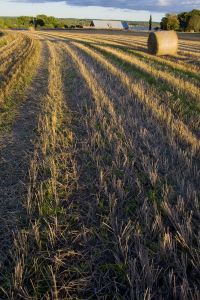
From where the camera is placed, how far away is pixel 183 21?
77125mm

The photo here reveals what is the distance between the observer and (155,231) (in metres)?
3.79

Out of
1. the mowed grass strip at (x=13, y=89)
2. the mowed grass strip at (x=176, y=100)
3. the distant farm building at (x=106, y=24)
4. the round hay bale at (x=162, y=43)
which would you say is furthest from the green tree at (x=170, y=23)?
the mowed grass strip at (x=176, y=100)

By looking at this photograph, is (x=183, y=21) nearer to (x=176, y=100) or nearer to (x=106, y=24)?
(x=106, y=24)

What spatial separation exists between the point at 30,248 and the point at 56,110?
199 inches

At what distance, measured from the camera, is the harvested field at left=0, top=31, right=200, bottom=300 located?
10.7 ft

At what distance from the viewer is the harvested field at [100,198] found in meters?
3.25

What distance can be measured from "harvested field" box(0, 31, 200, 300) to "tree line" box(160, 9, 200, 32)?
231 feet

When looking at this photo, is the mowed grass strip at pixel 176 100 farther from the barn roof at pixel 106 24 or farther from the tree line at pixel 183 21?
the barn roof at pixel 106 24

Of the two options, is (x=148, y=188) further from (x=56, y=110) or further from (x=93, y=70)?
(x=93, y=70)

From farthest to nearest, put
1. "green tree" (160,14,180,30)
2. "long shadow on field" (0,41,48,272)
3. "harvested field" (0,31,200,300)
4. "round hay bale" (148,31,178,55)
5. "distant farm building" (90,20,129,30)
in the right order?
1. "distant farm building" (90,20,129,30)
2. "green tree" (160,14,180,30)
3. "round hay bale" (148,31,178,55)
4. "long shadow on field" (0,41,48,272)
5. "harvested field" (0,31,200,300)

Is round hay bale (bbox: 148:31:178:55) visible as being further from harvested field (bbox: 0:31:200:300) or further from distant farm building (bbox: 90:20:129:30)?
distant farm building (bbox: 90:20:129:30)

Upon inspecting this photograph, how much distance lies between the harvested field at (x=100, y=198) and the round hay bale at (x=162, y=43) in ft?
38.4

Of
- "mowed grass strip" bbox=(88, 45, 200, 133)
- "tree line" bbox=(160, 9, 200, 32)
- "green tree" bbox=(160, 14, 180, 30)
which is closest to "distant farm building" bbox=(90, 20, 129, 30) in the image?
"tree line" bbox=(160, 9, 200, 32)

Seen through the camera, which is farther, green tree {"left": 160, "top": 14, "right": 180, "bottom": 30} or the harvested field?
green tree {"left": 160, "top": 14, "right": 180, "bottom": 30}
